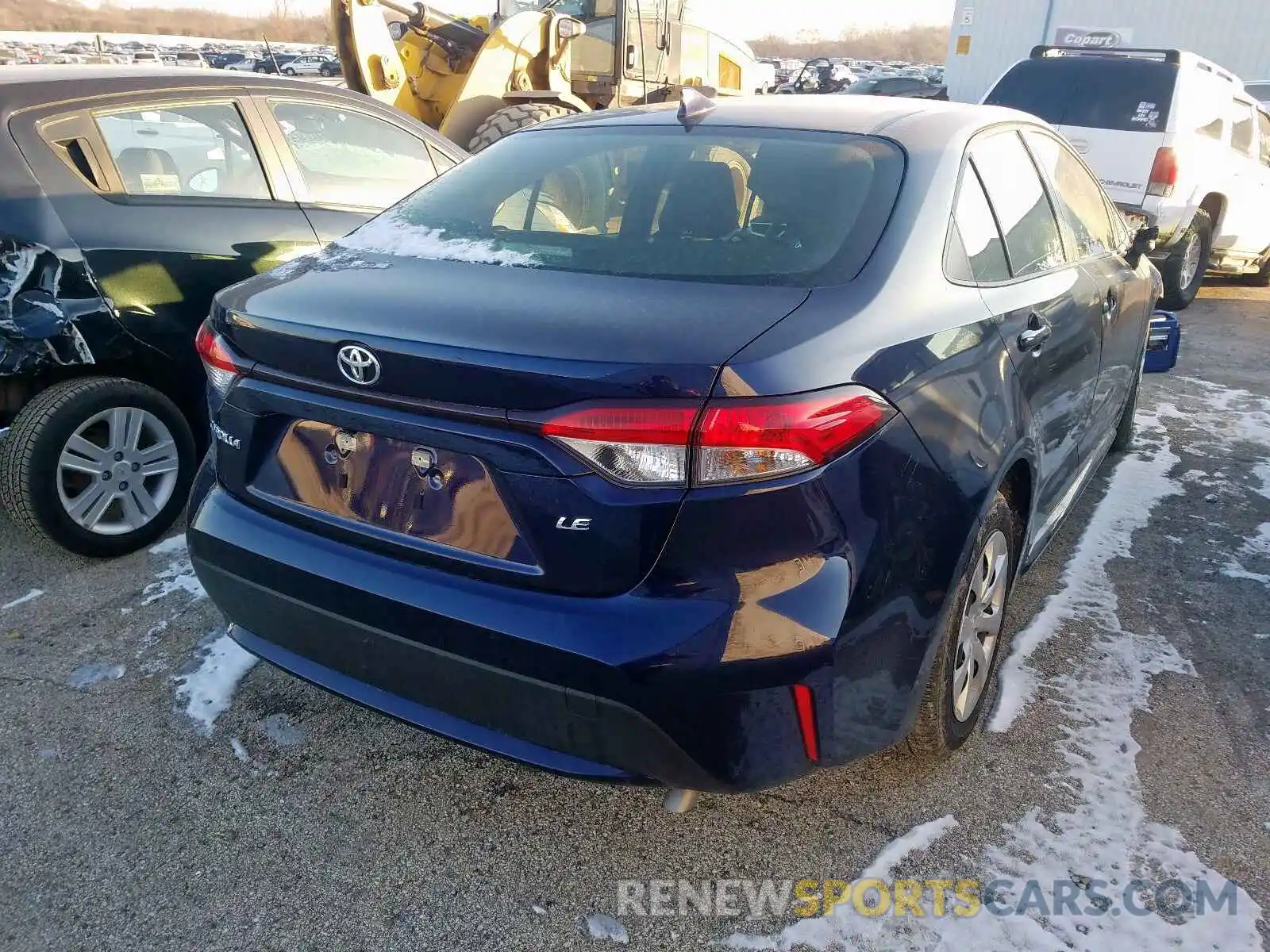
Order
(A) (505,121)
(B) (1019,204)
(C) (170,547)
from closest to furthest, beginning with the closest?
(B) (1019,204) < (C) (170,547) < (A) (505,121)

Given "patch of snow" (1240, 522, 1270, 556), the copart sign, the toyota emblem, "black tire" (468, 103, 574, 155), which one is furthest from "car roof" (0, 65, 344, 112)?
the copart sign

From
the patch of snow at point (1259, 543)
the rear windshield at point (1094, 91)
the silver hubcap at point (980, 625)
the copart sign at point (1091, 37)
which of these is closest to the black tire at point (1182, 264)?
the rear windshield at point (1094, 91)

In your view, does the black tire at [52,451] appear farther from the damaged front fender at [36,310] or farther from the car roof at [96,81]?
the car roof at [96,81]

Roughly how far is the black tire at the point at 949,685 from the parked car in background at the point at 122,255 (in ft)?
9.38

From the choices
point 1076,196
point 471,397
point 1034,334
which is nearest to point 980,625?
point 1034,334

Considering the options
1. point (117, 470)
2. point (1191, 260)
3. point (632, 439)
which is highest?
point (632, 439)

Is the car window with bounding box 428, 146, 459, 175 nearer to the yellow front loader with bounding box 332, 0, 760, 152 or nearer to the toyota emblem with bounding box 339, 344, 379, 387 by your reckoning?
the toyota emblem with bounding box 339, 344, 379, 387

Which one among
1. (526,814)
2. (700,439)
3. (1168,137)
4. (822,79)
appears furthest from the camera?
(822,79)

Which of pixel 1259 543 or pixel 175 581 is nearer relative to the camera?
pixel 175 581

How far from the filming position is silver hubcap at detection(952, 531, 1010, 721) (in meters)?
2.43

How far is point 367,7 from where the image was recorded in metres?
8.23

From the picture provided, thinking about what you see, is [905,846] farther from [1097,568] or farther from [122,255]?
[122,255]

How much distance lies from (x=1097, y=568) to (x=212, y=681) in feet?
10.2

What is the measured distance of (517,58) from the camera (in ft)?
28.9
